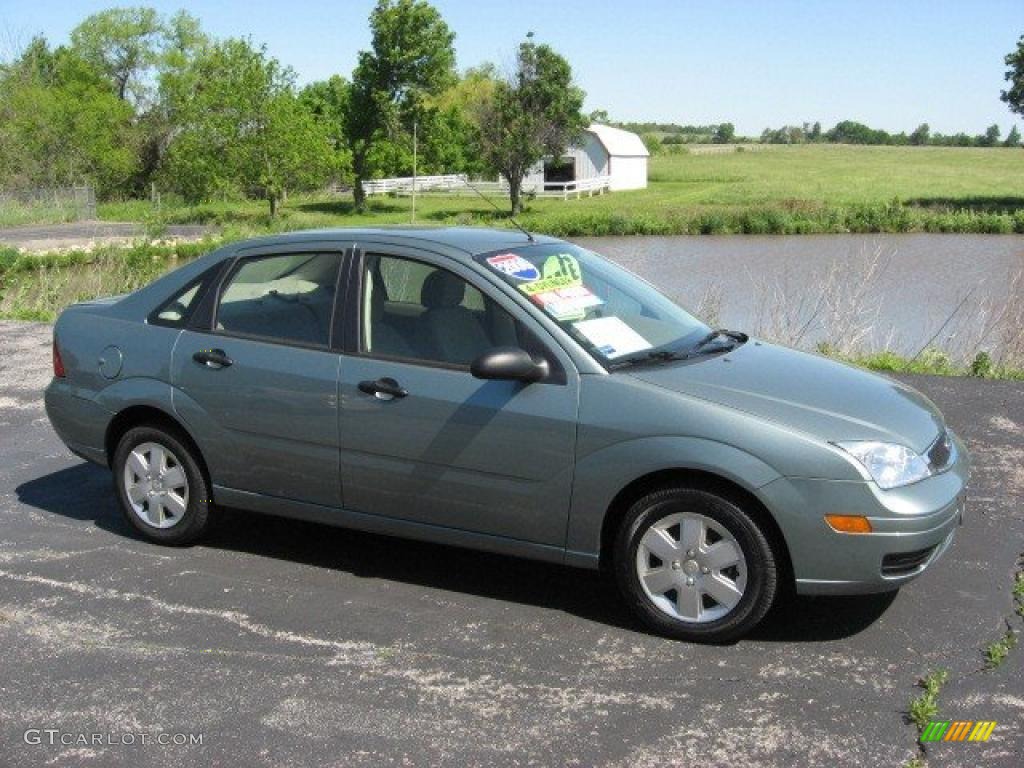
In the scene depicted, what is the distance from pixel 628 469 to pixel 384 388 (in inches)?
48.0

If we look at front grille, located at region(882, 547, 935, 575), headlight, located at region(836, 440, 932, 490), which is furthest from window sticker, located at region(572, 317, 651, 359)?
front grille, located at region(882, 547, 935, 575)

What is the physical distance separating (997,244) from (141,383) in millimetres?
36458

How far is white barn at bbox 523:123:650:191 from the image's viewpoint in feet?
246

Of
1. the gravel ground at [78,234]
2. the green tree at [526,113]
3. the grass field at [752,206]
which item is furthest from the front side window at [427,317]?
the green tree at [526,113]

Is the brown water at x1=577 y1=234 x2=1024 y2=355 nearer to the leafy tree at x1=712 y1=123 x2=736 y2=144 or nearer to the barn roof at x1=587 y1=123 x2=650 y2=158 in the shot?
the barn roof at x1=587 y1=123 x2=650 y2=158

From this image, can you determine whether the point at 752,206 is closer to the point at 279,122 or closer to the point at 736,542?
the point at 279,122

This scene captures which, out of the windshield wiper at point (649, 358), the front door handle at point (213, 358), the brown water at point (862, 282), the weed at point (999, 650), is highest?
the windshield wiper at point (649, 358)

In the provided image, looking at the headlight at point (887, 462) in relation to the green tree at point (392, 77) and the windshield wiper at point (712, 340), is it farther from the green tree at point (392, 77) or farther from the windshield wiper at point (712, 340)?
the green tree at point (392, 77)

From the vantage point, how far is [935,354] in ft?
41.9

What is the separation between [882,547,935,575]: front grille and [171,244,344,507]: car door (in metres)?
2.49

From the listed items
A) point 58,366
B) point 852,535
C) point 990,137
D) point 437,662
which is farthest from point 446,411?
point 990,137

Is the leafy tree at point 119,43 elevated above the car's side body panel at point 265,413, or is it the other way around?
the leafy tree at point 119,43

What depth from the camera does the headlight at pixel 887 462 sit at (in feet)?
14.9

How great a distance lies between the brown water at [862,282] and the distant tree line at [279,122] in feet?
86.0
